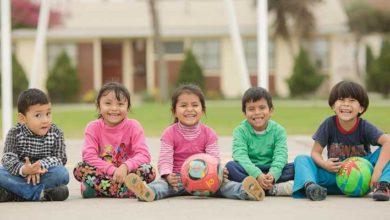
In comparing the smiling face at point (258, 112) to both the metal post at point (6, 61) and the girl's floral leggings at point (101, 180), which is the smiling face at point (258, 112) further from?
the metal post at point (6, 61)

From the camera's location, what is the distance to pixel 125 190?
6.86 metres

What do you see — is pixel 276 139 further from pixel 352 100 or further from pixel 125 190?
pixel 125 190

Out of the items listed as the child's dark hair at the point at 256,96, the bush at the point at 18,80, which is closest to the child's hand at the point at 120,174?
the child's dark hair at the point at 256,96

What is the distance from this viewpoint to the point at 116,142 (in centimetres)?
699

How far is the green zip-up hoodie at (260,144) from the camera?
6906mm

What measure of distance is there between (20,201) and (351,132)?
300 cm

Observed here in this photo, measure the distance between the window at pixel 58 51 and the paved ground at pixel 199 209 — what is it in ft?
90.2

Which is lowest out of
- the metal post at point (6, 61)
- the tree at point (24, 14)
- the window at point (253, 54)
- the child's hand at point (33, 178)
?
the child's hand at point (33, 178)

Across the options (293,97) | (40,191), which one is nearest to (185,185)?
(40,191)

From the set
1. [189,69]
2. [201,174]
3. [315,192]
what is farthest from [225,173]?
[189,69]

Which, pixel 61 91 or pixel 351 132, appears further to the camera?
pixel 61 91

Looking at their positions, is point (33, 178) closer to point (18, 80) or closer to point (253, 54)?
point (18, 80)

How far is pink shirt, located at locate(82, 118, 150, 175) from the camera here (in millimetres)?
6902

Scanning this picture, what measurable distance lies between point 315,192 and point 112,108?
196cm
